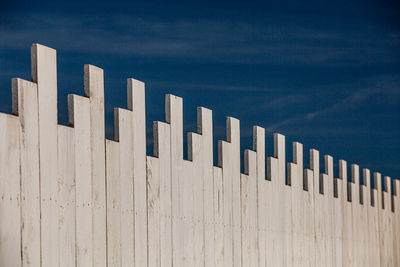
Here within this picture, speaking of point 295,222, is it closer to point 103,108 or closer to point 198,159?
point 198,159

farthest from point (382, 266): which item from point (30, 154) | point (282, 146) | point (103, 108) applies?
point (30, 154)

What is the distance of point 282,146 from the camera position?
7.39 m

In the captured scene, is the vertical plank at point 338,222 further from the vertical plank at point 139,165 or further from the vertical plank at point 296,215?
the vertical plank at point 139,165

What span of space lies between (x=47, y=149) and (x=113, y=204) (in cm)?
74

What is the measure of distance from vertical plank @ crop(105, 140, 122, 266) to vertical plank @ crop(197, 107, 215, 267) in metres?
1.17

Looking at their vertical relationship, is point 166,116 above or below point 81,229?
above

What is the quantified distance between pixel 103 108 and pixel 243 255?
2273 millimetres

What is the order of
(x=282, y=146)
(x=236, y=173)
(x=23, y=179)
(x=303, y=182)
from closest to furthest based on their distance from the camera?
(x=23, y=179) → (x=236, y=173) → (x=282, y=146) → (x=303, y=182)

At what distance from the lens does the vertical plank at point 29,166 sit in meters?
4.05

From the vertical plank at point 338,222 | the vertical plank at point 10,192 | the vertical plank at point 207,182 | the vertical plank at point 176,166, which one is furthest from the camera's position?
the vertical plank at point 338,222

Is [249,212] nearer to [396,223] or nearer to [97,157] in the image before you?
[97,157]

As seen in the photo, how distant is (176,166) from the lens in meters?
5.54

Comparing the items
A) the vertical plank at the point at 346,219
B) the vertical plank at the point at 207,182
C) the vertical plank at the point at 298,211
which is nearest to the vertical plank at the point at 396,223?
the vertical plank at the point at 346,219

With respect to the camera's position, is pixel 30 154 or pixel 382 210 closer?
pixel 30 154
